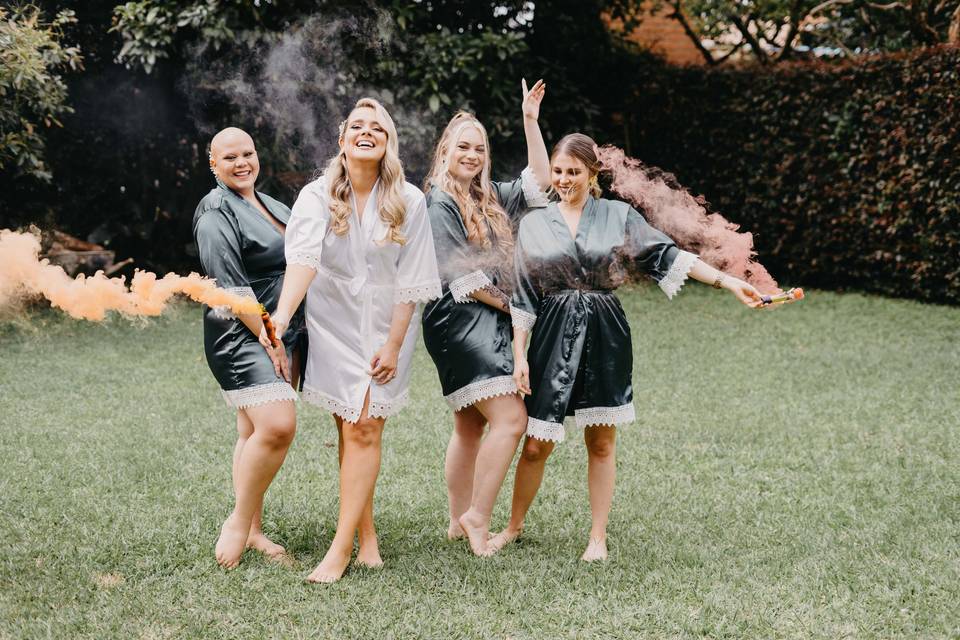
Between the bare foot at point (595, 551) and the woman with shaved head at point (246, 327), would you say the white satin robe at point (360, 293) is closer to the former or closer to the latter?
the woman with shaved head at point (246, 327)

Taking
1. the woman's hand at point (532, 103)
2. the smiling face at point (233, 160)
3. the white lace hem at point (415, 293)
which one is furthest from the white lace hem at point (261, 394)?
the woman's hand at point (532, 103)

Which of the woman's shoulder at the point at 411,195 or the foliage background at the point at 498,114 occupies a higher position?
the woman's shoulder at the point at 411,195

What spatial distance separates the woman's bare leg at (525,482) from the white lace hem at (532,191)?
108 cm

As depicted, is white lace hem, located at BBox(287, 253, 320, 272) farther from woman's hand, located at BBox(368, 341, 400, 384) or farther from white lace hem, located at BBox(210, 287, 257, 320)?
woman's hand, located at BBox(368, 341, 400, 384)

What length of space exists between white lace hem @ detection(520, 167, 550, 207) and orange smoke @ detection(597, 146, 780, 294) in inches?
12.4

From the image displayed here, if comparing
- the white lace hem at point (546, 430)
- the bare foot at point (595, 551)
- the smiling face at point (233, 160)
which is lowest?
the bare foot at point (595, 551)

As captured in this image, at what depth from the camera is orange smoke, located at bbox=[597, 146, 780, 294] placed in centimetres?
441

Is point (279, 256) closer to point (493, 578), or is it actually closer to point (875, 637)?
point (493, 578)

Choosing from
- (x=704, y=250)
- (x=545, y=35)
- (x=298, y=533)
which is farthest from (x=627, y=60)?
(x=298, y=533)

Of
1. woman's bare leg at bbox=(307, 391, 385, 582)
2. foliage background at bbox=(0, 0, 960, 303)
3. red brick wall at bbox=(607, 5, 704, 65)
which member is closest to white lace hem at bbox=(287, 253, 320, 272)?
woman's bare leg at bbox=(307, 391, 385, 582)

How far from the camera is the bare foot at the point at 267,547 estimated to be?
161 inches

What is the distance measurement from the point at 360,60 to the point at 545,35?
3.96 metres

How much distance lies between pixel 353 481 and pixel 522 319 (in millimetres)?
984

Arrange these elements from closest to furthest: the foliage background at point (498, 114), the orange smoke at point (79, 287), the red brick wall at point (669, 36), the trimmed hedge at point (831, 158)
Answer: the orange smoke at point (79, 287) < the foliage background at point (498, 114) < the trimmed hedge at point (831, 158) < the red brick wall at point (669, 36)
